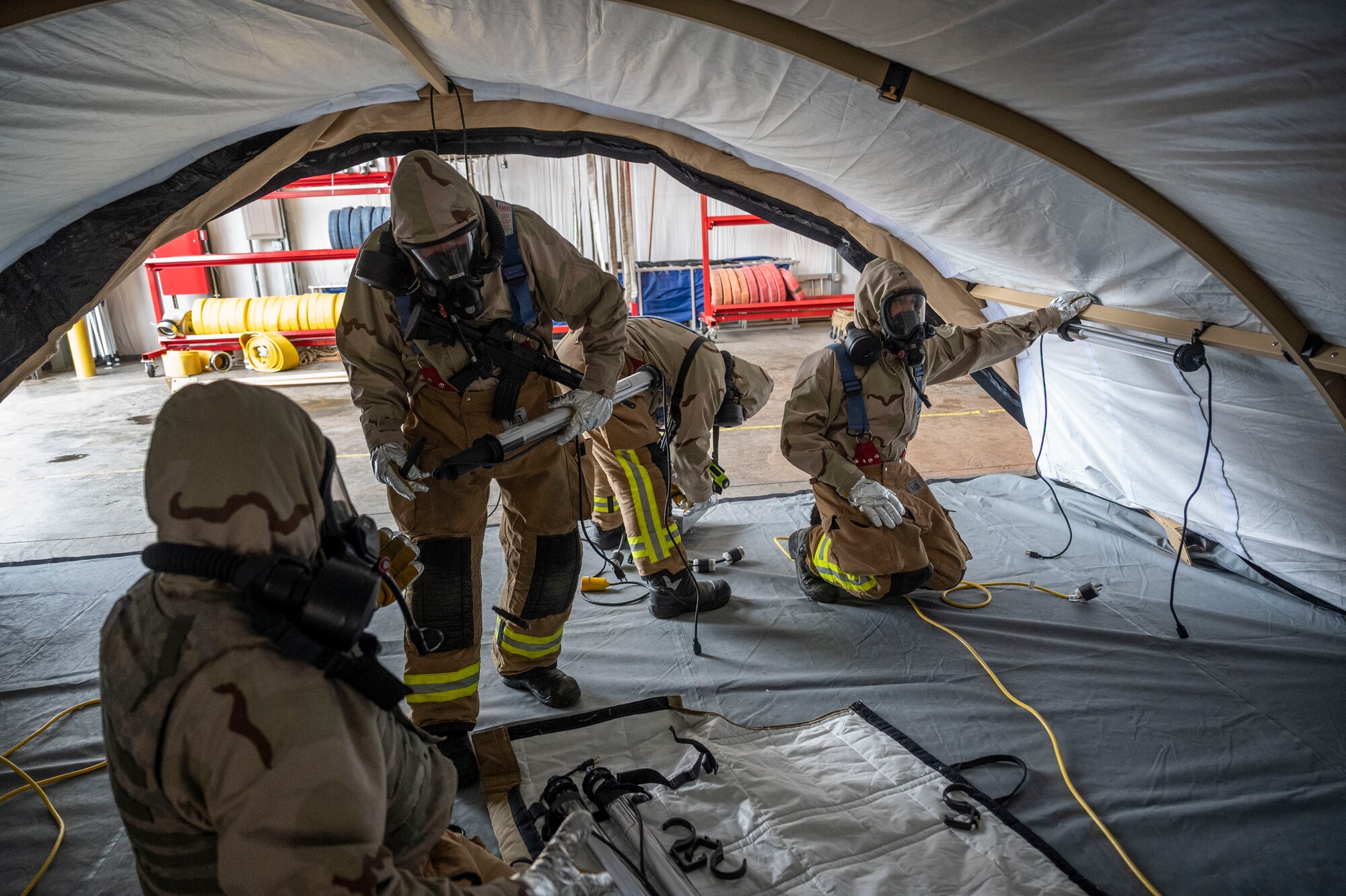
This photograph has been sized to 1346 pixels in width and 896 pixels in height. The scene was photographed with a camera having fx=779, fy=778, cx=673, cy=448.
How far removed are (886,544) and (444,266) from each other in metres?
2.07

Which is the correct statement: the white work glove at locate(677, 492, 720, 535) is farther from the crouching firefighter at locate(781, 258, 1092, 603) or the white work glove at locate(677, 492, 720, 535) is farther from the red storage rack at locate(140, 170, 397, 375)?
the red storage rack at locate(140, 170, 397, 375)

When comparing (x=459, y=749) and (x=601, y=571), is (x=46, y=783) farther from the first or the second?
(x=601, y=571)

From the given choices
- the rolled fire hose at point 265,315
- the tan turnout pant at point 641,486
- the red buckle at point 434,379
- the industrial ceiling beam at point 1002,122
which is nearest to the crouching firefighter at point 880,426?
the tan turnout pant at point 641,486

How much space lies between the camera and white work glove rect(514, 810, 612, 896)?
1.30 metres

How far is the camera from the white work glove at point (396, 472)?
7.70 ft

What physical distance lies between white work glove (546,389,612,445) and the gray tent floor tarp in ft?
3.27

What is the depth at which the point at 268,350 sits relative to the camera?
9242 mm

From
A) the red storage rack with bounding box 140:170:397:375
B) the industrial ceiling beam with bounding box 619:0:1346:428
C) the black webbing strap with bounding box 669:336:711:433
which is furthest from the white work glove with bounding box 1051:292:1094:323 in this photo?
the red storage rack with bounding box 140:170:397:375

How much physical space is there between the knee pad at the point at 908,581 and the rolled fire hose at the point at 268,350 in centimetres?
826

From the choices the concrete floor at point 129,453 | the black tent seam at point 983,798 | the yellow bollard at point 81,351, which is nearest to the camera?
the black tent seam at point 983,798

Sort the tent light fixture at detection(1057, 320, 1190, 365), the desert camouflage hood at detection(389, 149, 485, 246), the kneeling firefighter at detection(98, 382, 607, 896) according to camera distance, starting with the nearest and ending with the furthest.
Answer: the kneeling firefighter at detection(98, 382, 607, 896) → the desert camouflage hood at detection(389, 149, 485, 246) → the tent light fixture at detection(1057, 320, 1190, 365)

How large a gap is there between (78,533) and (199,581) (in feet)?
16.1

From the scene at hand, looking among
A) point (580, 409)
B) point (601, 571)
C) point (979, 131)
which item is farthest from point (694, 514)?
point (979, 131)

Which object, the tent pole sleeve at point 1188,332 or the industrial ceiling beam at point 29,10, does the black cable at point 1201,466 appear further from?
the industrial ceiling beam at point 29,10
